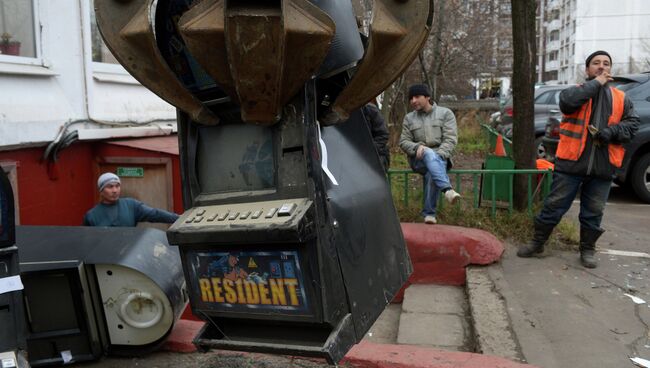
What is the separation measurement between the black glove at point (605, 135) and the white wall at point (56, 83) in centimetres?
473

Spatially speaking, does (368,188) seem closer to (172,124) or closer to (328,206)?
(328,206)

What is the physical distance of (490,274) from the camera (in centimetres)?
519

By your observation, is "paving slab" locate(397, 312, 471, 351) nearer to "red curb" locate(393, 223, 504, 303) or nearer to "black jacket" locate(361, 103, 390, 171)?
"red curb" locate(393, 223, 504, 303)

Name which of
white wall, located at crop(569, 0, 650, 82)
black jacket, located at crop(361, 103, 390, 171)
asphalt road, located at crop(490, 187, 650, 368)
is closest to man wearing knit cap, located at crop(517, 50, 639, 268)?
asphalt road, located at crop(490, 187, 650, 368)

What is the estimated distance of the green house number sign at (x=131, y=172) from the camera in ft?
19.4

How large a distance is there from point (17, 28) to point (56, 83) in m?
0.57

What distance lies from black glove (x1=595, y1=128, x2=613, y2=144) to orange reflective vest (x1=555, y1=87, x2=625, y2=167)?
74mm

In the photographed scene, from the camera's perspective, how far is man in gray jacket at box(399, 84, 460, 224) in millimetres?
5973

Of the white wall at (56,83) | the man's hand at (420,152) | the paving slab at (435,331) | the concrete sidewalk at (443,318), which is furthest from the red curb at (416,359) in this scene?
the white wall at (56,83)

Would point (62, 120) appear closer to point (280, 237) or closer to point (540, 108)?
point (280, 237)

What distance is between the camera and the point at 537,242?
5500 mm

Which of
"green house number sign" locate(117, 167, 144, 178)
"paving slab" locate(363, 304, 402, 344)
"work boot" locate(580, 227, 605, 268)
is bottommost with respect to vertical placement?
"paving slab" locate(363, 304, 402, 344)

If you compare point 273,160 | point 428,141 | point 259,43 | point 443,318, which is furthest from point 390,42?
point 428,141

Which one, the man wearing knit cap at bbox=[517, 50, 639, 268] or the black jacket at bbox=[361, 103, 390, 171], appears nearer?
Result: the man wearing knit cap at bbox=[517, 50, 639, 268]
